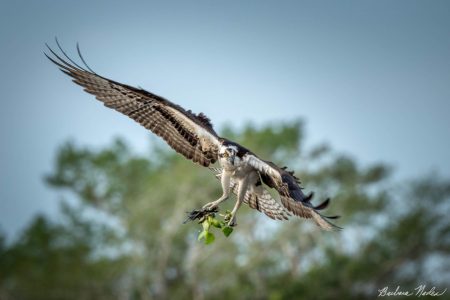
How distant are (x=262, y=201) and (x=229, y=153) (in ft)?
3.70

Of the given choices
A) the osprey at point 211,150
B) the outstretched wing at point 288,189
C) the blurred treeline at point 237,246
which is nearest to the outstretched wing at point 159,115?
the osprey at point 211,150

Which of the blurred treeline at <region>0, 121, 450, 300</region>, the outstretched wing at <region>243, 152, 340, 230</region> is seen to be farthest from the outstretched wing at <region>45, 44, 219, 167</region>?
the blurred treeline at <region>0, 121, 450, 300</region>

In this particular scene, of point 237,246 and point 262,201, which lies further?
point 237,246

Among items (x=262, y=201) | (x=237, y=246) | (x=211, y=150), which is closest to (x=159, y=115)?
(x=211, y=150)

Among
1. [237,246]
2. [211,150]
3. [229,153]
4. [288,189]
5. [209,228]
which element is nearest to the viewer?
[209,228]

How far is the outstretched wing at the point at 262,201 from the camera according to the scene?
1054 cm

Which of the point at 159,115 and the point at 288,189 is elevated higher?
the point at 159,115

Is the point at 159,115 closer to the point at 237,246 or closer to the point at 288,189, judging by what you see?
the point at 288,189

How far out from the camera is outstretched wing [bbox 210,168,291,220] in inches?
415

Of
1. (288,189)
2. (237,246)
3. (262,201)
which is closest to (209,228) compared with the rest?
(288,189)

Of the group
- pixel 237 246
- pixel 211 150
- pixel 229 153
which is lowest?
pixel 229 153

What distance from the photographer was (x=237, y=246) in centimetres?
3759

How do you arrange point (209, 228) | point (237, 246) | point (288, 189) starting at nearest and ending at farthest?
point (209, 228) < point (288, 189) < point (237, 246)

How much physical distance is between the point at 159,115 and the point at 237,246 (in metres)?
26.7
